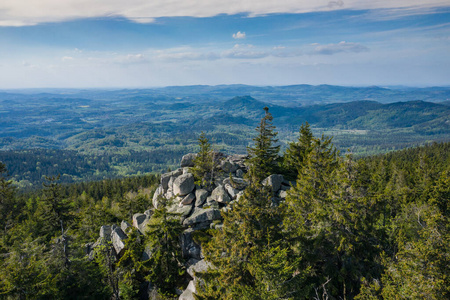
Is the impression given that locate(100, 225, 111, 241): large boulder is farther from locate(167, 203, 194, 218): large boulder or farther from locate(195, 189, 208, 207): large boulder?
locate(195, 189, 208, 207): large boulder

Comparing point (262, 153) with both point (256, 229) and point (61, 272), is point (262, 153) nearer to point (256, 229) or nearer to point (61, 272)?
point (256, 229)

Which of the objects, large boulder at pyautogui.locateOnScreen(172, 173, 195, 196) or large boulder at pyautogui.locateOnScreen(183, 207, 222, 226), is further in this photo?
large boulder at pyautogui.locateOnScreen(172, 173, 195, 196)

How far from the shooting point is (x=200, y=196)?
1517 inches

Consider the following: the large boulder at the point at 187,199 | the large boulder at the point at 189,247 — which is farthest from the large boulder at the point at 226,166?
the large boulder at the point at 189,247

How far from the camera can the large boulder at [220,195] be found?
36744 millimetres

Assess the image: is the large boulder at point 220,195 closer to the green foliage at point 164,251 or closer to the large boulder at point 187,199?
the large boulder at point 187,199

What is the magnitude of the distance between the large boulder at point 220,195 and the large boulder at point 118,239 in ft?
47.0

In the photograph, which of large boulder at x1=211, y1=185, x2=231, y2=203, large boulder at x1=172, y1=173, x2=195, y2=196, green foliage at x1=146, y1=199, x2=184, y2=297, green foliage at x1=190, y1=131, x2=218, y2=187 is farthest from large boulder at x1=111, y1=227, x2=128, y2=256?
large boulder at x1=211, y1=185, x2=231, y2=203

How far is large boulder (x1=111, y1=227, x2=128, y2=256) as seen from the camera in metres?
36.1

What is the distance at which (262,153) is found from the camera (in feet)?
130

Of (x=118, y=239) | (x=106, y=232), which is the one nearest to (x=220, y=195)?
(x=118, y=239)

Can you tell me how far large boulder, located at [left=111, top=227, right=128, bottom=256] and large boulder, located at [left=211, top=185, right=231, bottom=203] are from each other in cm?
1432

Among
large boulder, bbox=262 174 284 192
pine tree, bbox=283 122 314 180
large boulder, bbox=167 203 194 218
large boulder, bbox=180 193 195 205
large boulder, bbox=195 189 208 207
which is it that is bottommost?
large boulder, bbox=167 203 194 218

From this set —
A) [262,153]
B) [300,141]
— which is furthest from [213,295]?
[300,141]
